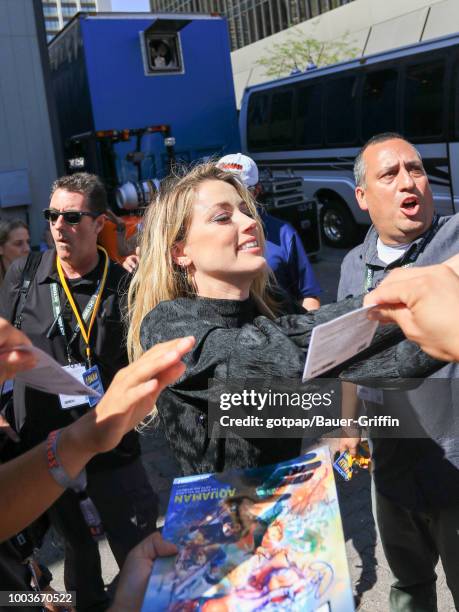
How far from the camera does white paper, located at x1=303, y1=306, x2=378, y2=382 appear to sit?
1.15 metres

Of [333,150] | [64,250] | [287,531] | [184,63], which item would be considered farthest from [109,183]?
[287,531]

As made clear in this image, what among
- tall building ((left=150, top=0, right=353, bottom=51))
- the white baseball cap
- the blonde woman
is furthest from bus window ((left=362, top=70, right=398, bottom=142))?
tall building ((left=150, top=0, right=353, bottom=51))

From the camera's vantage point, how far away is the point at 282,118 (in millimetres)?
12625

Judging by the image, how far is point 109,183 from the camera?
10000mm

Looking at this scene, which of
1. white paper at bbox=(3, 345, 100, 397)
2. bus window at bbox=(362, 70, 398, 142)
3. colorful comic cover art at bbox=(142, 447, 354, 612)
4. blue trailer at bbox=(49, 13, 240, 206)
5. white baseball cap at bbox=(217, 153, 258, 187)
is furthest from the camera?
bus window at bbox=(362, 70, 398, 142)

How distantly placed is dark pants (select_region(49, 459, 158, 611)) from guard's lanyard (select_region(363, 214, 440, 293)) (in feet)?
4.53

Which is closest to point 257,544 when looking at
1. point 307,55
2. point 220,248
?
point 220,248

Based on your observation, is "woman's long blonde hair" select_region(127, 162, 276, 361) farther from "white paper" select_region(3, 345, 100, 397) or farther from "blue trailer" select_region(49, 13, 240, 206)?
"blue trailer" select_region(49, 13, 240, 206)

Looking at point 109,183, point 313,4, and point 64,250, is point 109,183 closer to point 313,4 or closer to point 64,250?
point 64,250

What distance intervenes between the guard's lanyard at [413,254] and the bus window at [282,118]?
10.4m

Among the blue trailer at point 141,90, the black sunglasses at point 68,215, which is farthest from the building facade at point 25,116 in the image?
the black sunglasses at point 68,215

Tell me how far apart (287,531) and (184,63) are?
10.8 metres

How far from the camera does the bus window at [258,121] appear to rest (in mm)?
13125

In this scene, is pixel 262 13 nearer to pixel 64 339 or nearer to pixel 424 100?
pixel 424 100
